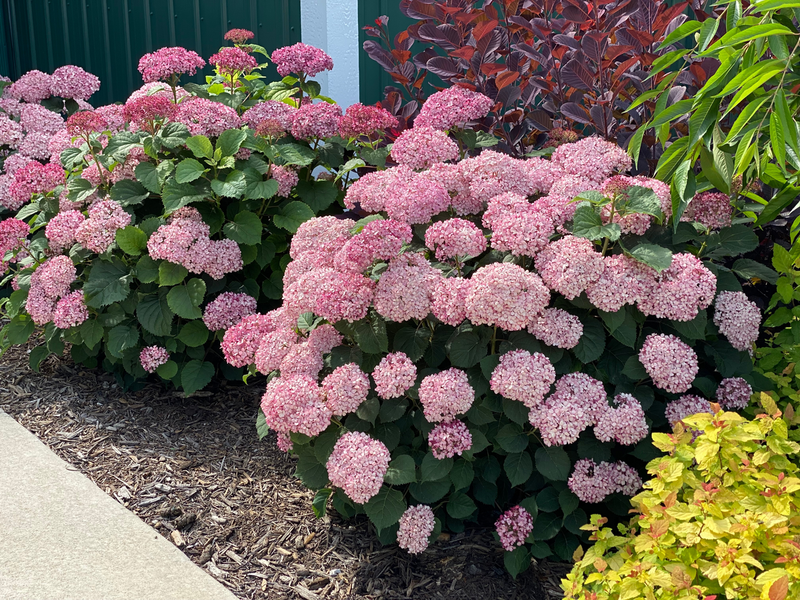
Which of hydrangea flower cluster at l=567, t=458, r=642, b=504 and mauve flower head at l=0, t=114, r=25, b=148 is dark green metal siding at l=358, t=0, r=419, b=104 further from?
hydrangea flower cluster at l=567, t=458, r=642, b=504

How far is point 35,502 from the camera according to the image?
2518 millimetres

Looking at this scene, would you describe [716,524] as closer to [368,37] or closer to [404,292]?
[404,292]

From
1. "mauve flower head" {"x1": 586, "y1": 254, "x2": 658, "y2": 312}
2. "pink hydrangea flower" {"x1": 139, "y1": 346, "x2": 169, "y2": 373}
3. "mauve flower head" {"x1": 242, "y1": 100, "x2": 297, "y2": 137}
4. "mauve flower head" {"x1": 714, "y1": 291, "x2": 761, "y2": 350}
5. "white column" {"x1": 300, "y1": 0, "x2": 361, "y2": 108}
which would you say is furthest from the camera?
"white column" {"x1": 300, "y1": 0, "x2": 361, "y2": 108}

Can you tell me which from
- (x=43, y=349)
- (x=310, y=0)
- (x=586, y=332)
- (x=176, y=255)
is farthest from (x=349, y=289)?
(x=310, y=0)

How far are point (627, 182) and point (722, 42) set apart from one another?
44 cm

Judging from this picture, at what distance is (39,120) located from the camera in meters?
4.20

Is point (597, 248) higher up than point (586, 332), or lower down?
higher up

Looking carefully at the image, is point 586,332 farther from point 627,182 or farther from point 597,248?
point 627,182

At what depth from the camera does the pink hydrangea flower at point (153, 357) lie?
3.06 m

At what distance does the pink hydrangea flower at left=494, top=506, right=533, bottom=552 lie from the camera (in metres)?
2.04

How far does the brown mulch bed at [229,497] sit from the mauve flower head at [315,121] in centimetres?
122

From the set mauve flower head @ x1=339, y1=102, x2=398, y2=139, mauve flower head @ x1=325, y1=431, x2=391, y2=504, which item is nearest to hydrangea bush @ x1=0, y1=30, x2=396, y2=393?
mauve flower head @ x1=339, y1=102, x2=398, y2=139

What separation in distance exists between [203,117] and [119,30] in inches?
176

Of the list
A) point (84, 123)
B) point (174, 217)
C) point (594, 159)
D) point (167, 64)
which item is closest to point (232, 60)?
point (167, 64)
